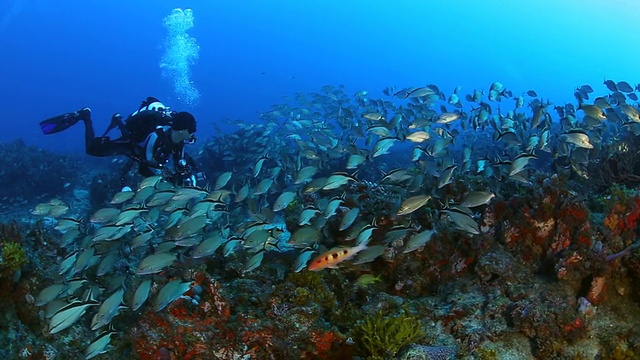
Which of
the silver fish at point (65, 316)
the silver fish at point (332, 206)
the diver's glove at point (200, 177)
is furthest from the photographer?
the diver's glove at point (200, 177)

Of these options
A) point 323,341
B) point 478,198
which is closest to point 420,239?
point 478,198

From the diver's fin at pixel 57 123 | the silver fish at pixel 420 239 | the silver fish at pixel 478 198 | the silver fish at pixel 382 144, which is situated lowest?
the silver fish at pixel 420 239

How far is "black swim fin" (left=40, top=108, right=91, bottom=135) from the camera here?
1109 cm

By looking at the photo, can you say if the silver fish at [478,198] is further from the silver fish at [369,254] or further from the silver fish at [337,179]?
the silver fish at [337,179]

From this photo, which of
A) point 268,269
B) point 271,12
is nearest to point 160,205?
point 268,269

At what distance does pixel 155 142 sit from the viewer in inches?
357

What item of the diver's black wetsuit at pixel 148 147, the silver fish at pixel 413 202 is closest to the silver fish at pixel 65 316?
the silver fish at pixel 413 202

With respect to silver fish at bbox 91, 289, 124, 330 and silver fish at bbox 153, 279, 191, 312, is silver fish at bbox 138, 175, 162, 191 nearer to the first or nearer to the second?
silver fish at bbox 91, 289, 124, 330

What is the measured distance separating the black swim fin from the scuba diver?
0.09ft

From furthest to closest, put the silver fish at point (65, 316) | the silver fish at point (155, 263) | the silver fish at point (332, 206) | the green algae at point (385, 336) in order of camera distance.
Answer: the silver fish at point (332, 206), the silver fish at point (155, 263), the silver fish at point (65, 316), the green algae at point (385, 336)

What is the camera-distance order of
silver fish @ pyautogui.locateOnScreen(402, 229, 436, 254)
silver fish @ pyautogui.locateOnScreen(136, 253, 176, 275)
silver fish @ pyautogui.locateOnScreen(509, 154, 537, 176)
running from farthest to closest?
silver fish @ pyautogui.locateOnScreen(509, 154, 537, 176)
silver fish @ pyautogui.locateOnScreen(402, 229, 436, 254)
silver fish @ pyautogui.locateOnScreen(136, 253, 176, 275)

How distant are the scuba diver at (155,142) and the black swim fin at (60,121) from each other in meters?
0.03

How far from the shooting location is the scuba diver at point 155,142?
28.2ft

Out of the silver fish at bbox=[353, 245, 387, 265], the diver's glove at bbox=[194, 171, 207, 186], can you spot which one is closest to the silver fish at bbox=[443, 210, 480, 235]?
the silver fish at bbox=[353, 245, 387, 265]
